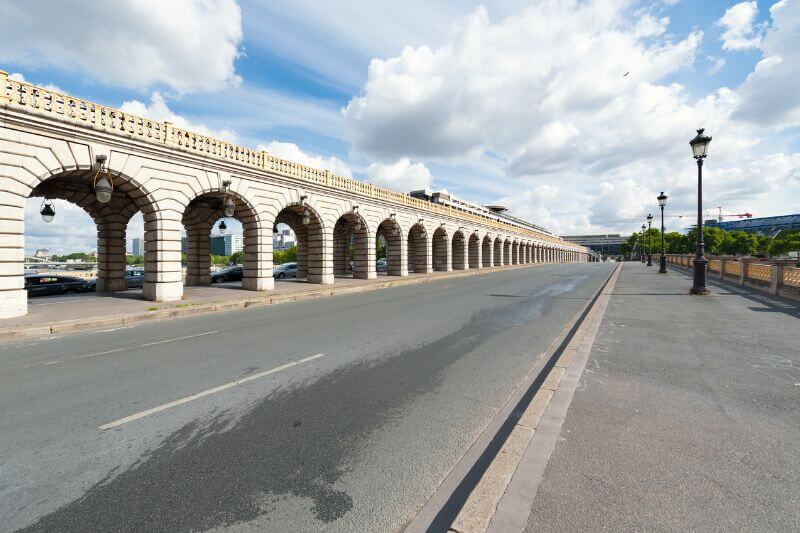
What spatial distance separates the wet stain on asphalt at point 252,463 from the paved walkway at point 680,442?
1773mm

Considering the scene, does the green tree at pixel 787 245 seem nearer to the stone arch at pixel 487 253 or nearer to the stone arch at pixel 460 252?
the stone arch at pixel 487 253

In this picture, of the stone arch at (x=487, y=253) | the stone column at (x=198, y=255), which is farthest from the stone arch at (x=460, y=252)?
the stone column at (x=198, y=255)

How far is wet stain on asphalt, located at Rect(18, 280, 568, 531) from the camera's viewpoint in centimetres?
244

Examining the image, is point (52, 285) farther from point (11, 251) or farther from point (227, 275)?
point (11, 251)

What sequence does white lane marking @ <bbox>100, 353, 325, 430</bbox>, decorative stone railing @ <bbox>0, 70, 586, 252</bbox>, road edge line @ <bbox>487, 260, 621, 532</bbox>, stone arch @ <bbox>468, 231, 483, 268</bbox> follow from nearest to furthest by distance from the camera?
road edge line @ <bbox>487, 260, 621, 532</bbox>
white lane marking @ <bbox>100, 353, 325, 430</bbox>
decorative stone railing @ <bbox>0, 70, 586, 252</bbox>
stone arch @ <bbox>468, 231, 483, 268</bbox>

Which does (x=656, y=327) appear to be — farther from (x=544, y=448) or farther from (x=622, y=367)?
(x=544, y=448)

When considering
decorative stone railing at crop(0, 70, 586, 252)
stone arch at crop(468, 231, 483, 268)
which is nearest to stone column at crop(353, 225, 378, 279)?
decorative stone railing at crop(0, 70, 586, 252)

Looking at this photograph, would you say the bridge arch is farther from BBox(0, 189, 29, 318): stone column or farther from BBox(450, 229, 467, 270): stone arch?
BBox(0, 189, 29, 318): stone column

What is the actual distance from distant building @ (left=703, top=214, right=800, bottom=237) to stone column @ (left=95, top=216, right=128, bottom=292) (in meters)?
200

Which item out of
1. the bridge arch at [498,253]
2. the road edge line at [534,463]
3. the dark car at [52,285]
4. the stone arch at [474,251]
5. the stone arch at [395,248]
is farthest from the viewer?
the bridge arch at [498,253]

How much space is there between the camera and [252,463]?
306cm

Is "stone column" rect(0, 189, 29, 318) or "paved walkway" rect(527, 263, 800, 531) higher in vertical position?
"stone column" rect(0, 189, 29, 318)

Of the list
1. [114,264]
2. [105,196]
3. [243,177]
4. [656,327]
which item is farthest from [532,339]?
[114,264]

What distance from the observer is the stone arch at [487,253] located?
4934cm
